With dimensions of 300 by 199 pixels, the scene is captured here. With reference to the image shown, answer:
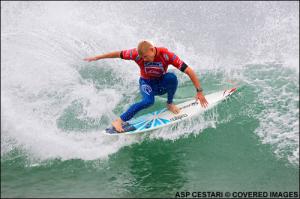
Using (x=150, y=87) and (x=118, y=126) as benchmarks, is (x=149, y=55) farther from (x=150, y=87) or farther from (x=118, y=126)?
(x=118, y=126)

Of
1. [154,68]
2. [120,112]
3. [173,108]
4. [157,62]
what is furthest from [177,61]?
[120,112]

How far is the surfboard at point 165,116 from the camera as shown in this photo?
7082mm

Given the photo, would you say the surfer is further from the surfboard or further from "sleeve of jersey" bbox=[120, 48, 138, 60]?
the surfboard

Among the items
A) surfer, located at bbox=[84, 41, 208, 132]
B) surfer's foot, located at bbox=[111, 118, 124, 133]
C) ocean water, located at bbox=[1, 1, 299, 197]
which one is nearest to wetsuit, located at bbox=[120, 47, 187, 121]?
surfer, located at bbox=[84, 41, 208, 132]

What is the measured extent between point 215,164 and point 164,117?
54.2 inches

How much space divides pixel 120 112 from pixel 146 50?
2.38m

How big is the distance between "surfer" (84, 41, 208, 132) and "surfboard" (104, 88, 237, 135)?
0.65 feet

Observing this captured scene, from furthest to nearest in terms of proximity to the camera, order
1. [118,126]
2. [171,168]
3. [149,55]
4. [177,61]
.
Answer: [118,126] < [171,168] < [177,61] < [149,55]

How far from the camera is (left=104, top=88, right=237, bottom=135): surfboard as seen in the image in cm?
708

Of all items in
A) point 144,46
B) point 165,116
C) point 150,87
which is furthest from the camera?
point 165,116

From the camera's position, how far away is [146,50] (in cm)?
589

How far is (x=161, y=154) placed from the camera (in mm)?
6762

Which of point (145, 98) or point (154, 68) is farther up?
point (154, 68)

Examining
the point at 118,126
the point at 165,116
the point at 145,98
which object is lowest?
the point at 118,126
